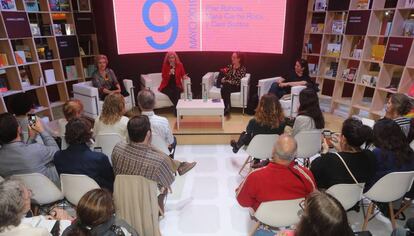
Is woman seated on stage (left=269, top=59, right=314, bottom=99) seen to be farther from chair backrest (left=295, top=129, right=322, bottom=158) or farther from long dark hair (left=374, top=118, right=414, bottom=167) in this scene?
long dark hair (left=374, top=118, right=414, bottom=167)

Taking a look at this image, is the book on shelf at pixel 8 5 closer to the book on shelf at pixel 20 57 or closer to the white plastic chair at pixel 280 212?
the book on shelf at pixel 20 57

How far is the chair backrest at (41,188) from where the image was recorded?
223cm

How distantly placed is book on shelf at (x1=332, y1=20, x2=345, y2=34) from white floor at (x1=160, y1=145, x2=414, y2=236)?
3292 mm

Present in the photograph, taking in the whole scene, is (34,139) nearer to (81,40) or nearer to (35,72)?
(35,72)

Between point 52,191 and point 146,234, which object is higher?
point 52,191

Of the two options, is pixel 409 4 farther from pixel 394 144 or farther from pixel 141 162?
pixel 141 162

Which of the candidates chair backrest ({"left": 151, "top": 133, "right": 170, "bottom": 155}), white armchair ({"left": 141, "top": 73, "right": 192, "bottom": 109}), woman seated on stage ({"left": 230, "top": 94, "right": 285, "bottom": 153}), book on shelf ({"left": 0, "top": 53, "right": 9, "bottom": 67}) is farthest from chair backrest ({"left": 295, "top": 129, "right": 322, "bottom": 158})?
book on shelf ({"left": 0, "top": 53, "right": 9, "bottom": 67})

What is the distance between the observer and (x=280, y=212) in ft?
6.75

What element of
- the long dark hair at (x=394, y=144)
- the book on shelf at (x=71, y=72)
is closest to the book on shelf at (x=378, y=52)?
the long dark hair at (x=394, y=144)

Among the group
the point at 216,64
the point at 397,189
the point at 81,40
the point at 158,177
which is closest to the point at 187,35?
the point at 216,64

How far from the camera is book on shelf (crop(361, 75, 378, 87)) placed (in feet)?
16.6

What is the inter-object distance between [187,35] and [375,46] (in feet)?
11.8

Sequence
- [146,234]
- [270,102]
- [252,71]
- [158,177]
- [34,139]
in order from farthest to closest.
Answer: [252,71], [270,102], [34,139], [146,234], [158,177]

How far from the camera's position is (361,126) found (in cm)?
230
